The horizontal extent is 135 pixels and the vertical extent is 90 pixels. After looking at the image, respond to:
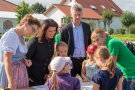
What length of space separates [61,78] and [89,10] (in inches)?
1764

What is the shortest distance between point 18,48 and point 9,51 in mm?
240

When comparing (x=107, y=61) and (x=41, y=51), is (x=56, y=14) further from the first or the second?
(x=107, y=61)

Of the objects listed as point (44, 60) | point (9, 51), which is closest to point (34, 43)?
point (44, 60)

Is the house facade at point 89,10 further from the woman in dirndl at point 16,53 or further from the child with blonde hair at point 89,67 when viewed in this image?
the woman in dirndl at point 16,53

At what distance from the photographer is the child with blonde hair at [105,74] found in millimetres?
2797

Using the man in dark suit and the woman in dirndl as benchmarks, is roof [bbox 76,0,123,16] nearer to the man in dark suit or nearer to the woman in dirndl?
the man in dark suit

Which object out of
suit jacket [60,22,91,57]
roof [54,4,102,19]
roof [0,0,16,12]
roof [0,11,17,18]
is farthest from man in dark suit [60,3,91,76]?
roof [0,0,16,12]

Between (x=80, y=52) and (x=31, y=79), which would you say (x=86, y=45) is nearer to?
(x=80, y=52)

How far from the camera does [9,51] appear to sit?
9.50ft

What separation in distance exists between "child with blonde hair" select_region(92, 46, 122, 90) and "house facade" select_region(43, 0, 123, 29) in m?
38.1

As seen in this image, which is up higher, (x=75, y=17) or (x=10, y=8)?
(x=10, y=8)

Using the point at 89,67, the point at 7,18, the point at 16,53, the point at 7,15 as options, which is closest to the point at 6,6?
the point at 7,15

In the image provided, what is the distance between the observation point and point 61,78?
8.75 ft

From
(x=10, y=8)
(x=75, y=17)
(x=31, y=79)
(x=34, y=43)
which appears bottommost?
(x=31, y=79)
